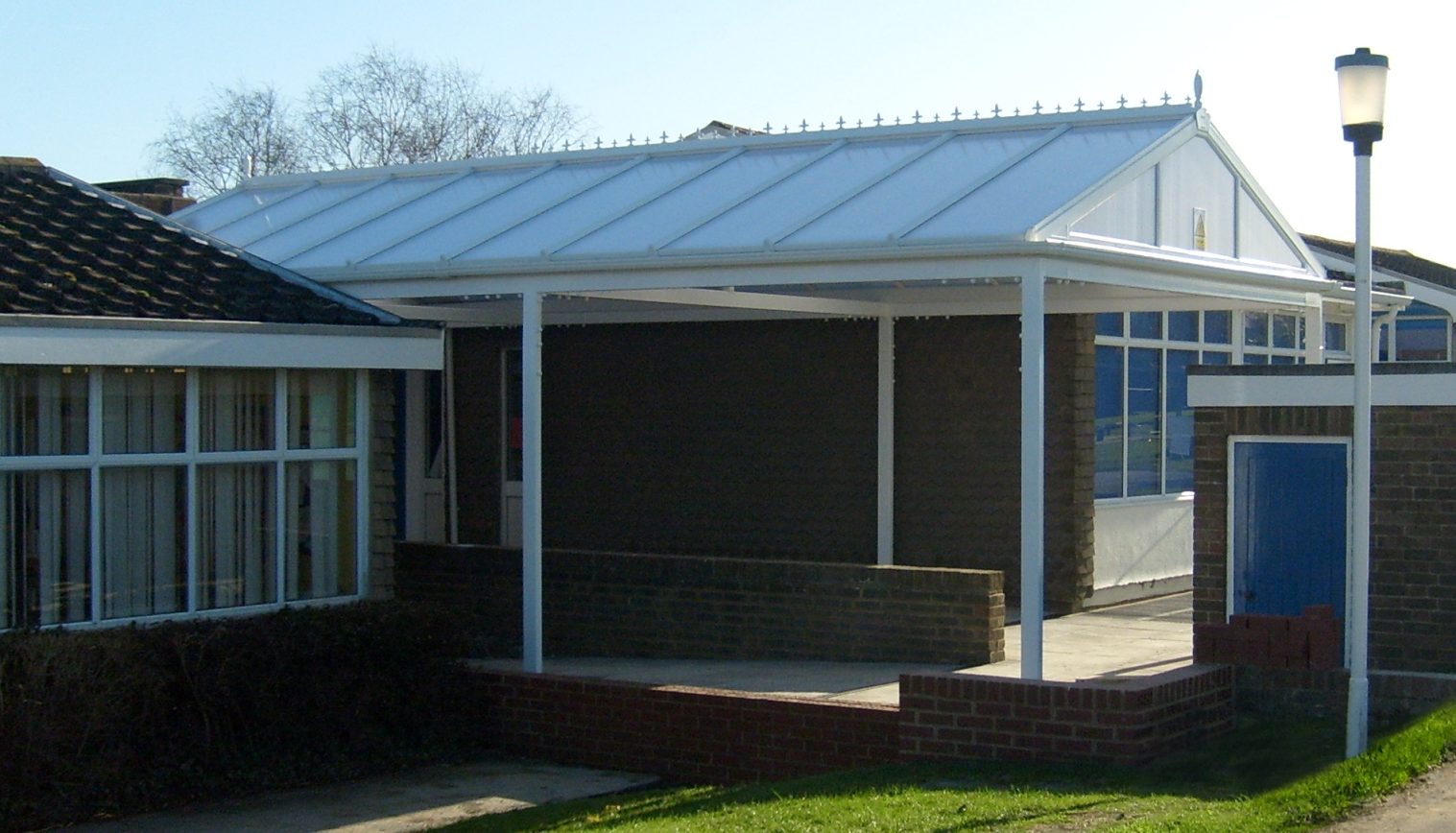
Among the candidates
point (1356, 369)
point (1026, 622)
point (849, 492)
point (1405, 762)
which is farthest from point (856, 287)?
point (1405, 762)

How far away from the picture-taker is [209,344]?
1191 cm

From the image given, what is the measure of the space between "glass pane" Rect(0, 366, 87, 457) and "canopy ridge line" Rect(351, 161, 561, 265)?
2.94 metres

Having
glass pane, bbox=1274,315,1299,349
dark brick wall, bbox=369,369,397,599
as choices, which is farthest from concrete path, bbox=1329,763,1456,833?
glass pane, bbox=1274,315,1299,349

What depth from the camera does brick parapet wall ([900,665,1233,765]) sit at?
9555mm

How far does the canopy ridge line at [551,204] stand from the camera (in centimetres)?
1346

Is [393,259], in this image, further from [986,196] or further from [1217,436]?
[1217,436]

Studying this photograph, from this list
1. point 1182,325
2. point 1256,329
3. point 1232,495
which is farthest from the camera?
point 1256,329

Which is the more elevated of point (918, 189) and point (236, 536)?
point (918, 189)

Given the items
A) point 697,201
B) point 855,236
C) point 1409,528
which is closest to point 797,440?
point 697,201

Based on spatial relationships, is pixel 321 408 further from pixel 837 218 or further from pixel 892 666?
pixel 892 666

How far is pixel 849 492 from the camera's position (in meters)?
15.8

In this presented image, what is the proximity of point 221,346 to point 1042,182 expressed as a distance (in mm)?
5559

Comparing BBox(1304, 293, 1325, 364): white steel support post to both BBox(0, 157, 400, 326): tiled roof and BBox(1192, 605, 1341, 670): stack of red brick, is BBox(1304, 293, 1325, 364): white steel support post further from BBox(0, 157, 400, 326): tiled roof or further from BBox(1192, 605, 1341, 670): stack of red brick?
BBox(0, 157, 400, 326): tiled roof

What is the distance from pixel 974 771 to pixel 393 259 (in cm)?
646
